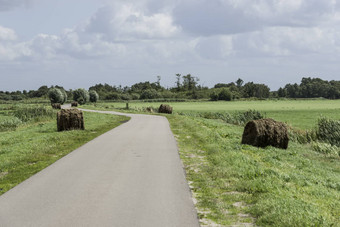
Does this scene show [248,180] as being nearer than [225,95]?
Yes

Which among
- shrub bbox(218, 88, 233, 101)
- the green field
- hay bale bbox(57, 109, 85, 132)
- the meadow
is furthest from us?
shrub bbox(218, 88, 233, 101)

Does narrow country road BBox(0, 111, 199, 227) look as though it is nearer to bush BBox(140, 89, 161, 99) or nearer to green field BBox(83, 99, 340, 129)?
green field BBox(83, 99, 340, 129)

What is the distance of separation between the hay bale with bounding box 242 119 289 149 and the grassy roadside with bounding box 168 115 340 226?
5.37 feet

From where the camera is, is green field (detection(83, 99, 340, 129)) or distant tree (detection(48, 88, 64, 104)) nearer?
green field (detection(83, 99, 340, 129))

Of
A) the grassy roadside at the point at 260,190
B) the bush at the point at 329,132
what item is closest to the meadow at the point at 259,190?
the grassy roadside at the point at 260,190

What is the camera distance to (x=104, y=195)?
786 cm

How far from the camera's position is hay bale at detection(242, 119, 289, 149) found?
15438 mm

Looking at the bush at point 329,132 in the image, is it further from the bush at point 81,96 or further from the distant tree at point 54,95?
the bush at point 81,96

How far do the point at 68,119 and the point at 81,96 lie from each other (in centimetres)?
6640

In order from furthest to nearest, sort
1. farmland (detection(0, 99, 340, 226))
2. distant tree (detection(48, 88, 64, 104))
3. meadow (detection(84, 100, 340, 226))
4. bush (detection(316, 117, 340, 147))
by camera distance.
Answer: distant tree (detection(48, 88, 64, 104)) < bush (detection(316, 117, 340, 147)) < farmland (detection(0, 99, 340, 226)) < meadow (detection(84, 100, 340, 226))

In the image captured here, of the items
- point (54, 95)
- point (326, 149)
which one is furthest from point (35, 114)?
point (54, 95)

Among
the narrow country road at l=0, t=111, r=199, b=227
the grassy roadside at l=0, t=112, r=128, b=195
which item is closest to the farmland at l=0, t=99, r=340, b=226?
the grassy roadside at l=0, t=112, r=128, b=195

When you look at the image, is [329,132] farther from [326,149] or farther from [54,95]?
[54,95]

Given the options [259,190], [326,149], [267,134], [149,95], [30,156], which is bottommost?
[326,149]
